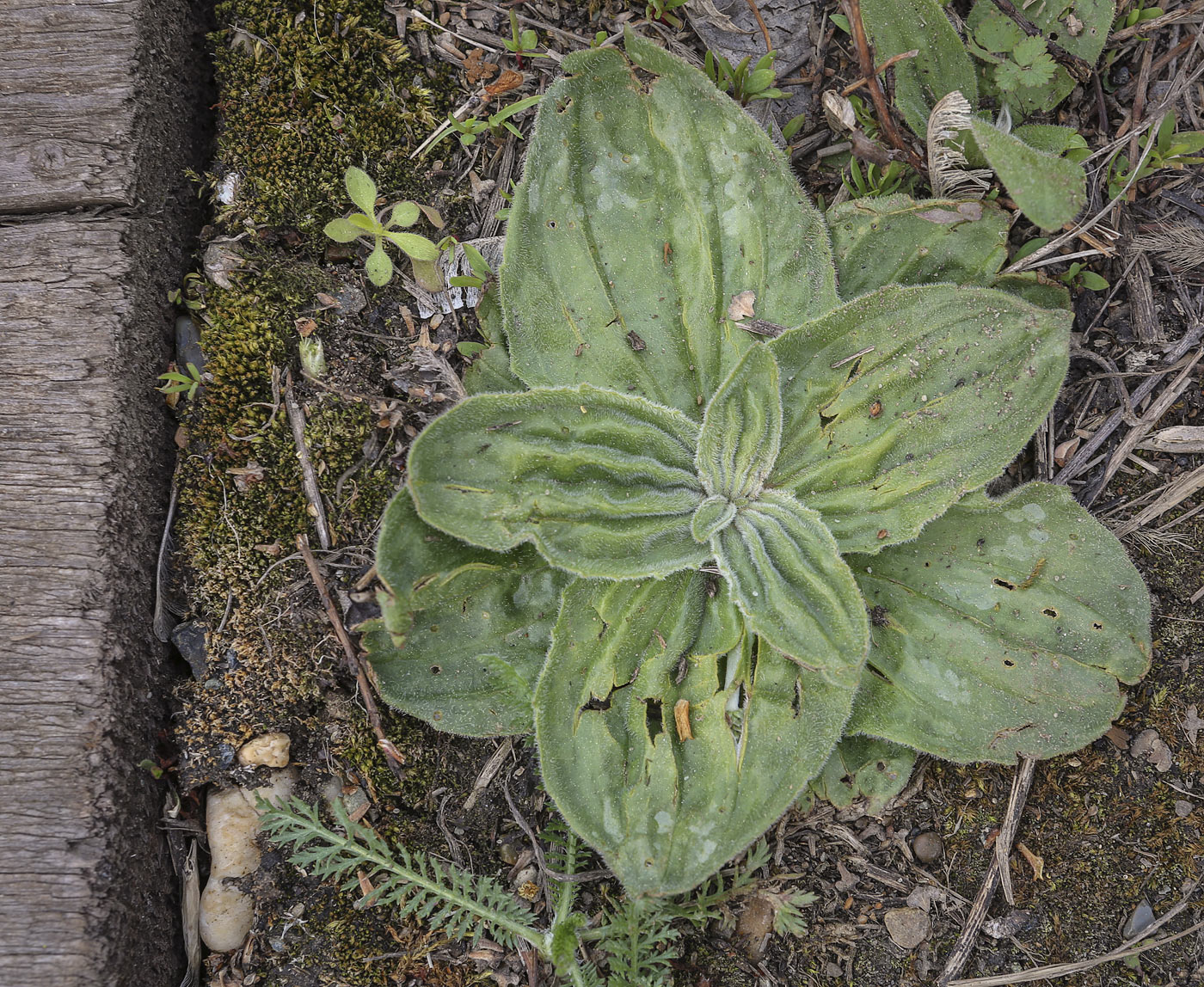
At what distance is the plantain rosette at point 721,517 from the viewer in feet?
9.86

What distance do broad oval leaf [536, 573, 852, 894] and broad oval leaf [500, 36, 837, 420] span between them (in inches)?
38.0

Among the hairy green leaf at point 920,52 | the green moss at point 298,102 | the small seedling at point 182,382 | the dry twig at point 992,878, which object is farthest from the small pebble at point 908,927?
the green moss at point 298,102

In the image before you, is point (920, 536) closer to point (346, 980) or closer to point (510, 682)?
point (510, 682)

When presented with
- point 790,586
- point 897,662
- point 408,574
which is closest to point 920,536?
point 897,662

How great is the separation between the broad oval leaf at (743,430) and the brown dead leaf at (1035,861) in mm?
1959

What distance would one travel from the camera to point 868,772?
342 cm

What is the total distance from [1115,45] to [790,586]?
9.84 ft

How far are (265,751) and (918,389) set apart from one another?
3.03 meters

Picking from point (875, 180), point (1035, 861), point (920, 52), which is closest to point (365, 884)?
point (1035, 861)

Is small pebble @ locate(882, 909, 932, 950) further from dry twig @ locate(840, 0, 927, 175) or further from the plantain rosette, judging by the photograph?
dry twig @ locate(840, 0, 927, 175)

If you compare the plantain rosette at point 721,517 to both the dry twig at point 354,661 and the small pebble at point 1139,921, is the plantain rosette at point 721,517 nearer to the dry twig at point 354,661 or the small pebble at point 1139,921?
the dry twig at point 354,661

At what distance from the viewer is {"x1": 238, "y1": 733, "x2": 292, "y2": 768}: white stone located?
3381 millimetres

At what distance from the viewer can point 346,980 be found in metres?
3.31

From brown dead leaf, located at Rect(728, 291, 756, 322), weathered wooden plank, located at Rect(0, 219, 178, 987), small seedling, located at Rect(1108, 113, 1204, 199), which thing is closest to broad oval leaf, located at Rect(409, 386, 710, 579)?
brown dead leaf, located at Rect(728, 291, 756, 322)
